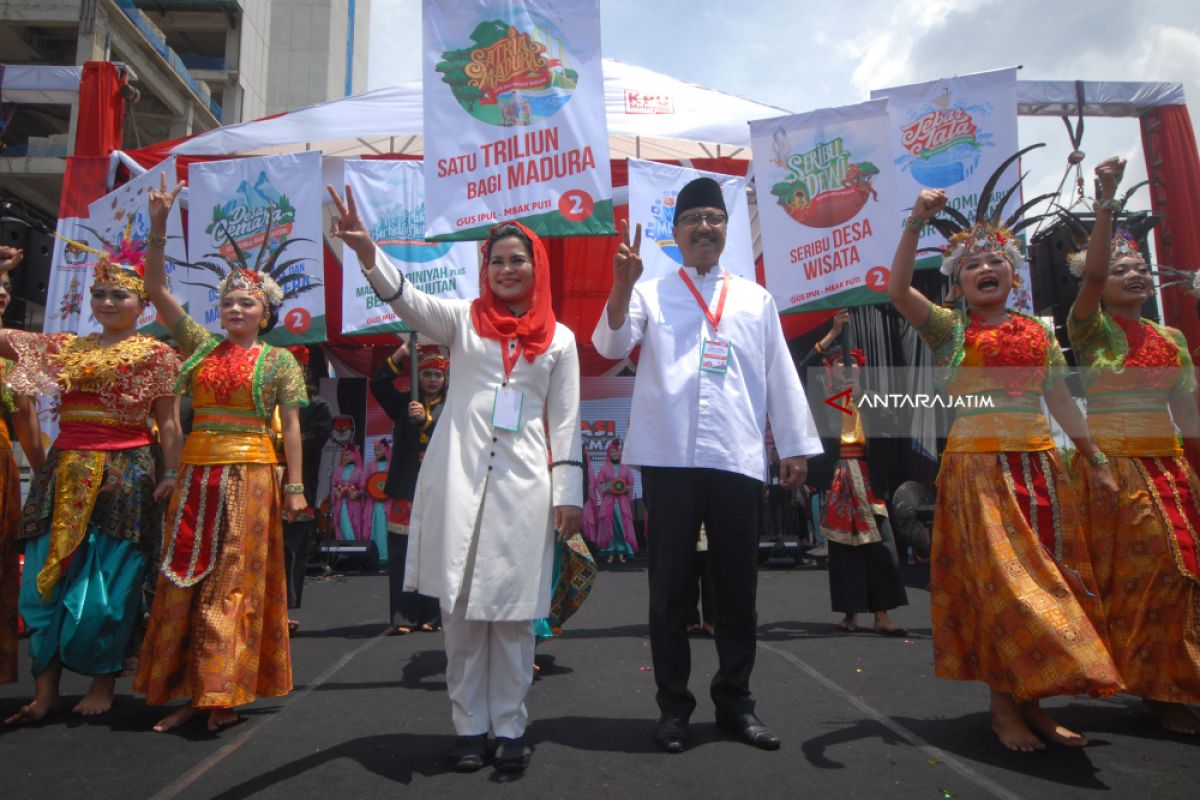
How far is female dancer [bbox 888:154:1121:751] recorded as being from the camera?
250 cm

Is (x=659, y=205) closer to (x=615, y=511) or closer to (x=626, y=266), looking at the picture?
(x=626, y=266)

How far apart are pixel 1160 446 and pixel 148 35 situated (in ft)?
81.8

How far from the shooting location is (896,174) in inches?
234

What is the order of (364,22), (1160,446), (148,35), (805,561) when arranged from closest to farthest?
(1160,446), (805,561), (148,35), (364,22)

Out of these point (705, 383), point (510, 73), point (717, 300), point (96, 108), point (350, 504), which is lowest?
point (350, 504)

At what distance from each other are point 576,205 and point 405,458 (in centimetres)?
231

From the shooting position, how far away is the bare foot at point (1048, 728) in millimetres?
2547

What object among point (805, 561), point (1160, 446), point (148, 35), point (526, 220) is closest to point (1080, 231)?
point (1160, 446)

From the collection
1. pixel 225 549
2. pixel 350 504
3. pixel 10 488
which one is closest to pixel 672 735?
pixel 225 549

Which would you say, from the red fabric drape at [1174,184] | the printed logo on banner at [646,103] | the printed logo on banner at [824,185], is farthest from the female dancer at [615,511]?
the red fabric drape at [1174,184]

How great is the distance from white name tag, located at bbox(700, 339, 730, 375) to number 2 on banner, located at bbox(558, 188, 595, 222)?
1259 mm

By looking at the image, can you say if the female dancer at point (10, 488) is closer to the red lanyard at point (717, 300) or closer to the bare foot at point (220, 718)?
the bare foot at point (220, 718)

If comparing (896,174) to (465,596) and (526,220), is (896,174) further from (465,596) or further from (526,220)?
(465,596)

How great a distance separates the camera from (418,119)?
8781mm
